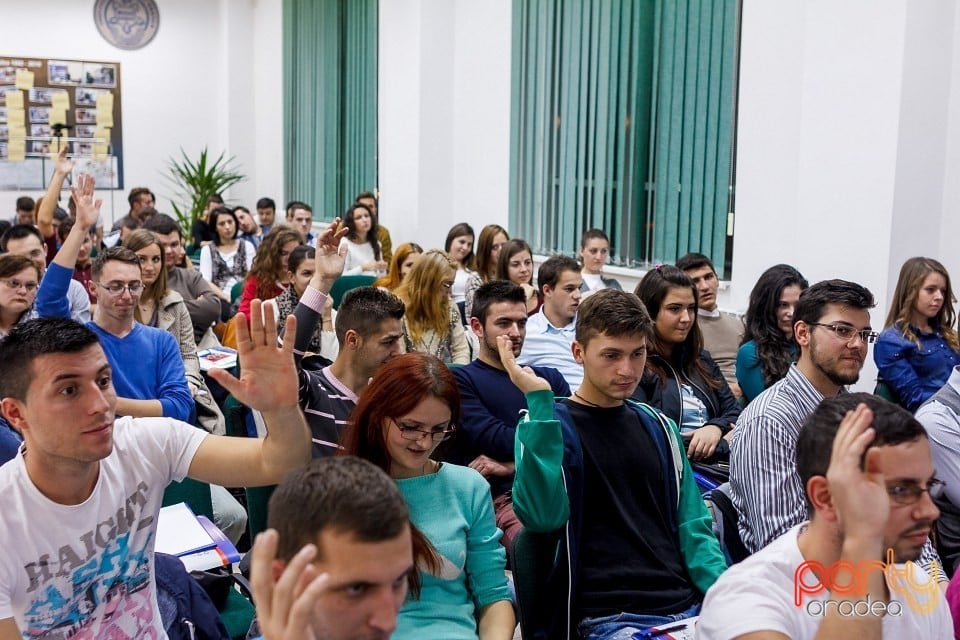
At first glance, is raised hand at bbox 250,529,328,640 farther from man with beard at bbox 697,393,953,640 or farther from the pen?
the pen

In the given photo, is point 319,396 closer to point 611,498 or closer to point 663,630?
point 611,498

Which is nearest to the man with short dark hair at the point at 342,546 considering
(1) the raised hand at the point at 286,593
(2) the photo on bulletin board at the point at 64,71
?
(1) the raised hand at the point at 286,593

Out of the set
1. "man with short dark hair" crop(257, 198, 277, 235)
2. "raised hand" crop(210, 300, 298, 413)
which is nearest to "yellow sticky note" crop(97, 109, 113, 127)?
"man with short dark hair" crop(257, 198, 277, 235)

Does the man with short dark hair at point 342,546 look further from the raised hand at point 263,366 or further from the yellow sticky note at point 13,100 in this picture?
the yellow sticky note at point 13,100

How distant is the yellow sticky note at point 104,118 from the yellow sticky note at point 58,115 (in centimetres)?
40

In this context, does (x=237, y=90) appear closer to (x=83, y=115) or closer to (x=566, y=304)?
(x=83, y=115)

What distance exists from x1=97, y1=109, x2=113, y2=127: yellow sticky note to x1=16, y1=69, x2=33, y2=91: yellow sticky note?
32.8 inches

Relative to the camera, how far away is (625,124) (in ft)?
21.9

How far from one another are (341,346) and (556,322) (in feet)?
5.77

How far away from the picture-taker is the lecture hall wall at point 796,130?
4672 mm

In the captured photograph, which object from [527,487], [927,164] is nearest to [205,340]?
[527,487]

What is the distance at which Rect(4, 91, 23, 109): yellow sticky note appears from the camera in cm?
1149

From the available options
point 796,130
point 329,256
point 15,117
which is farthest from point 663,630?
point 15,117

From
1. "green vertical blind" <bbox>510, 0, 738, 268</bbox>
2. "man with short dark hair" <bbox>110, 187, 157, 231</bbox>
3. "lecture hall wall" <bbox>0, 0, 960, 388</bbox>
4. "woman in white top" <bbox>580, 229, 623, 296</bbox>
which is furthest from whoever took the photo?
"man with short dark hair" <bbox>110, 187, 157, 231</bbox>
